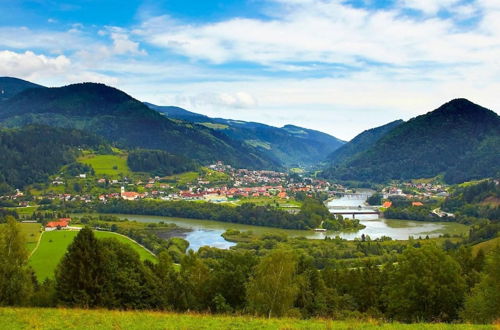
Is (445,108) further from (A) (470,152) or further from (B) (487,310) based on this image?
(B) (487,310)

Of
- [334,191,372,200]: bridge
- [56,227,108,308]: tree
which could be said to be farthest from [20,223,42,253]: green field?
[334,191,372,200]: bridge

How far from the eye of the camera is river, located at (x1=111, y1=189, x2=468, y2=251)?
6141 centimetres

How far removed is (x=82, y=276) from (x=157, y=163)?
118m

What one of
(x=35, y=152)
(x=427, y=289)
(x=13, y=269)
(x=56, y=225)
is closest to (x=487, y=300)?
(x=427, y=289)

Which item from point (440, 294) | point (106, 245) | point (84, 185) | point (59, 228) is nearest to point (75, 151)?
point (84, 185)

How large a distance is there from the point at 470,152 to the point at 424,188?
38508mm

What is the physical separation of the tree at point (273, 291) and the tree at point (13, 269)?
858 centimetres

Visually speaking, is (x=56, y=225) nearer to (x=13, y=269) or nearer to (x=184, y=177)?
(x=13, y=269)

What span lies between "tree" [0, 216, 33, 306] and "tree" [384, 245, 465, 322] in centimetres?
1444

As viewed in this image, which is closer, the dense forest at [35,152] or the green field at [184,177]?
the dense forest at [35,152]

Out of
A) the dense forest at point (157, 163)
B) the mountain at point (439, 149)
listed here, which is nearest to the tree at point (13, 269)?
the dense forest at point (157, 163)

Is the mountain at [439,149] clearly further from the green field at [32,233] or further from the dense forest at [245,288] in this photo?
the dense forest at [245,288]

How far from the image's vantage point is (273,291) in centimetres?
1778

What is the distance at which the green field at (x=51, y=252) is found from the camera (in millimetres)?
39744
